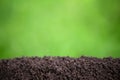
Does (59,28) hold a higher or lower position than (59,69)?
higher

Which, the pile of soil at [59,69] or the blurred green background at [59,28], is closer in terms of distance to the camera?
the pile of soil at [59,69]

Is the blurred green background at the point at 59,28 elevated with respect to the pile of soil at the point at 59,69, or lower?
elevated

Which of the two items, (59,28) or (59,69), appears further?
(59,28)

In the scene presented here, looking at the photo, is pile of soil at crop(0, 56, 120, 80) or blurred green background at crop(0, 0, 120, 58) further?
blurred green background at crop(0, 0, 120, 58)

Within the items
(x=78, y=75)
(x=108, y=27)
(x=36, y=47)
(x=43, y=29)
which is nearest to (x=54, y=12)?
(x=43, y=29)

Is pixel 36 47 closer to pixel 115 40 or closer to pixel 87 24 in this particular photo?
pixel 87 24
